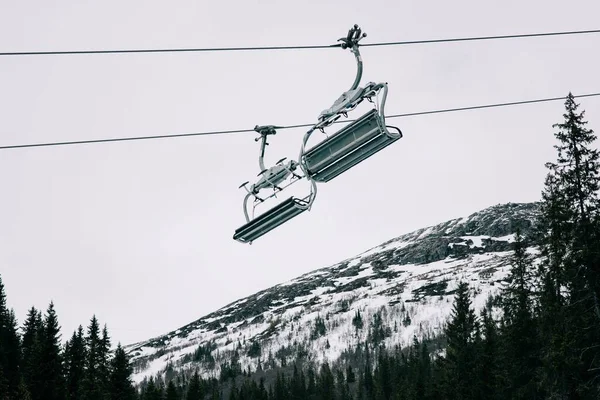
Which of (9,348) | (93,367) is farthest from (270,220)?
(9,348)

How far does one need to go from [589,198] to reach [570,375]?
9.89 m

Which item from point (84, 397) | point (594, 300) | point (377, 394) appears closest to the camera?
point (594, 300)

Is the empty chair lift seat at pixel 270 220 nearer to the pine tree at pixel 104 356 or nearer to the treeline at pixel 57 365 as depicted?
the treeline at pixel 57 365

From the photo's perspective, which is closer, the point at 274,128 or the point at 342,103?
the point at 342,103

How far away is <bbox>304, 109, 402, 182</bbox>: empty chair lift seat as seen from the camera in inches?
542

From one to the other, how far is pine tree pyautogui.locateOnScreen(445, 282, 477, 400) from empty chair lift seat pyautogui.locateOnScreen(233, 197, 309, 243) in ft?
127

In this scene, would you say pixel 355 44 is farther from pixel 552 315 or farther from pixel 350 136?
pixel 552 315

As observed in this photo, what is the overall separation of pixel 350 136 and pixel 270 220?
3046 mm

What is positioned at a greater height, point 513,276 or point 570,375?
point 513,276

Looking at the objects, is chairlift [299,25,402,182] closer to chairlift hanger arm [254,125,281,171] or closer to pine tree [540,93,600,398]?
chairlift hanger arm [254,125,281,171]

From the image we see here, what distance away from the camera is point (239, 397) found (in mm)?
120562

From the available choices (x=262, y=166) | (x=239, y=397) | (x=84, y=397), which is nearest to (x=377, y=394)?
(x=239, y=397)

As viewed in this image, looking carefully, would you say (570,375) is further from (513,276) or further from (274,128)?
(274,128)

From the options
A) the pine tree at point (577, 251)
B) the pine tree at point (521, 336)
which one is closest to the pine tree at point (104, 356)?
the pine tree at point (521, 336)
